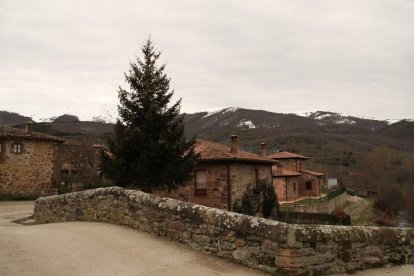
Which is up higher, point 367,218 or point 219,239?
point 219,239

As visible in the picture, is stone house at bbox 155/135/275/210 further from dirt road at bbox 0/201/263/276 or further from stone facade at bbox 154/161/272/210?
dirt road at bbox 0/201/263/276

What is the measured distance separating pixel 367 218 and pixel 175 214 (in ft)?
119

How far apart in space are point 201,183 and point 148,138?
283 inches

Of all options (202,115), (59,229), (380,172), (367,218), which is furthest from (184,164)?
(202,115)

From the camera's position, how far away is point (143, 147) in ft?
51.3

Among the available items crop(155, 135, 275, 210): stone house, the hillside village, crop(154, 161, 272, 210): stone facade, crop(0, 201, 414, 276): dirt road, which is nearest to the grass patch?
the hillside village

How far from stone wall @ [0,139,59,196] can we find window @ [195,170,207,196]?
9848mm

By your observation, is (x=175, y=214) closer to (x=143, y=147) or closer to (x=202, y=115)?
(x=143, y=147)

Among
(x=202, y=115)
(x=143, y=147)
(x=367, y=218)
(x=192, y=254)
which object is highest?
(x=202, y=115)

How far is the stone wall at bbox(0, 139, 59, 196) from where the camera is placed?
77.9ft

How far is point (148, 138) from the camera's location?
1584 centimetres

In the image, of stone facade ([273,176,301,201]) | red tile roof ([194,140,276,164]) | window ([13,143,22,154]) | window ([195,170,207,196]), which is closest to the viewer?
red tile roof ([194,140,276,164])

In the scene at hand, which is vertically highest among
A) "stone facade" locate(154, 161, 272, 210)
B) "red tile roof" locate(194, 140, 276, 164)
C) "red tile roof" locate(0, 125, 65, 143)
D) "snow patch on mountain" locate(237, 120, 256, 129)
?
"snow patch on mountain" locate(237, 120, 256, 129)

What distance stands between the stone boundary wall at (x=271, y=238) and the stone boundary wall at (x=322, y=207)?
2187 centimetres
